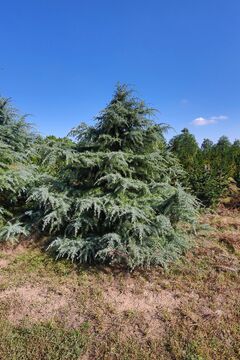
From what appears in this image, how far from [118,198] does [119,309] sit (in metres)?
1.88

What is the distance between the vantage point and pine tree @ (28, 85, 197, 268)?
14.6 feet

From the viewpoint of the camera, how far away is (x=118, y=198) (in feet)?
15.9

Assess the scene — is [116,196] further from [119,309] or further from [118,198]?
[119,309]

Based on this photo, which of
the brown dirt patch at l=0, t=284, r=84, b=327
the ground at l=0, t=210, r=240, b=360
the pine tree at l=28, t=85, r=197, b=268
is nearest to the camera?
the ground at l=0, t=210, r=240, b=360

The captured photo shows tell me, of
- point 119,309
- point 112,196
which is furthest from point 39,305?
point 112,196

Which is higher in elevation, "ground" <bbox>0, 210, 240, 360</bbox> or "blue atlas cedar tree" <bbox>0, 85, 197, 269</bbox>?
"blue atlas cedar tree" <bbox>0, 85, 197, 269</bbox>

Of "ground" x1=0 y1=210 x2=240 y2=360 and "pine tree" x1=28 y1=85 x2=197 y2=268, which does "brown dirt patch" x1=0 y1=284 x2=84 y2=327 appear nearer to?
"ground" x1=0 y1=210 x2=240 y2=360

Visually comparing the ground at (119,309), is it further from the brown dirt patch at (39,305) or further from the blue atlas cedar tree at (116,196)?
the blue atlas cedar tree at (116,196)

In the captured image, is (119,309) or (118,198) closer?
(119,309)

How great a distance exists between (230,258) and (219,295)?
115cm

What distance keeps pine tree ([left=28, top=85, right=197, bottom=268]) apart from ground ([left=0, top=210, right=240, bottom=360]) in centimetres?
36

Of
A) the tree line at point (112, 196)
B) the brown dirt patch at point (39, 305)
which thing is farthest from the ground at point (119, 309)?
the tree line at point (112, 196)

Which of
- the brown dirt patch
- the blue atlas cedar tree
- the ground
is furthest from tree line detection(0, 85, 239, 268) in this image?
the brown dirt patch

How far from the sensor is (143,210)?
468 centimetres
